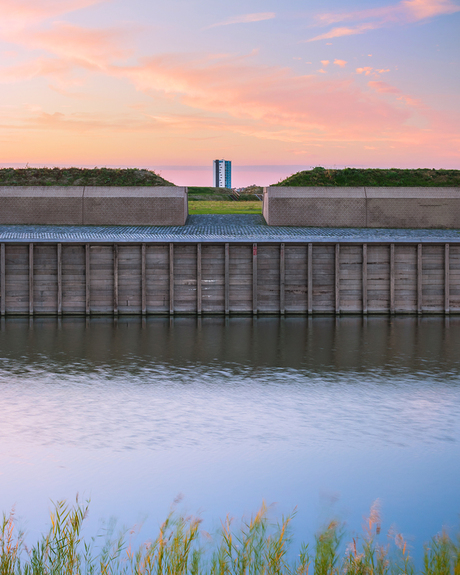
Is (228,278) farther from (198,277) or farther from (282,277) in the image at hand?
(282,277)

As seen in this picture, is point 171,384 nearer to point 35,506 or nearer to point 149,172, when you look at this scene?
point 35,506

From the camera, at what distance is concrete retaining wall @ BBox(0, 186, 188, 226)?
39156 millimetres

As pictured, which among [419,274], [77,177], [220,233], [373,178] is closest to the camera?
[419,274]

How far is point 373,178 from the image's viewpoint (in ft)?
182

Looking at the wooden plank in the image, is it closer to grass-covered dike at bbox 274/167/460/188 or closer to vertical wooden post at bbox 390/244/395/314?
vertical wooden post at bbox 390/244/395/314

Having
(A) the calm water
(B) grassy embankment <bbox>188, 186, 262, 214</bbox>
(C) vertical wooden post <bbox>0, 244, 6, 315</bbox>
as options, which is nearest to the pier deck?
(C) vertical wooden post <bbox>0, 244, 6, 315</bbox>

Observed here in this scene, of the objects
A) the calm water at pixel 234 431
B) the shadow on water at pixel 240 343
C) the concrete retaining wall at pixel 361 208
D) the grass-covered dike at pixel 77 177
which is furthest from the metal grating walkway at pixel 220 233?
the grass-covered dike at pixel 77 177

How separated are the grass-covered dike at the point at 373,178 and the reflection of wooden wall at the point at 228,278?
2502 cm

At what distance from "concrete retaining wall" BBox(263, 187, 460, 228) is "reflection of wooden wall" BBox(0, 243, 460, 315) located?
9532 mm

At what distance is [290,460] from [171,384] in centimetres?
547

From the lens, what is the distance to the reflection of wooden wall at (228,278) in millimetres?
30000

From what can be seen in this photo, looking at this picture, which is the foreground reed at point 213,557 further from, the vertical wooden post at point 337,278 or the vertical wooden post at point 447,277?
the vertical wooden post at point 447,277

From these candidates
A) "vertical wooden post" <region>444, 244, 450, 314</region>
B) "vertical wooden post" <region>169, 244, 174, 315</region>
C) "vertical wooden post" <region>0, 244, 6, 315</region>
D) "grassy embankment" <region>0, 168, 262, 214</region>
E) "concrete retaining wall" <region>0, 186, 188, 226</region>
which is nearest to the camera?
"vertical wooden post" <region>0, 244, 6, 315</region>

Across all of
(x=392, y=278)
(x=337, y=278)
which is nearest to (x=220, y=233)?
(x=337, y=278)
